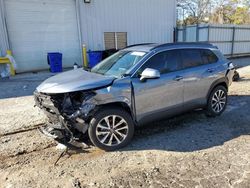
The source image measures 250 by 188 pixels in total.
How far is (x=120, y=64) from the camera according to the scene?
13.9 ft

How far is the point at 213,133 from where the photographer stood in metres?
4.33

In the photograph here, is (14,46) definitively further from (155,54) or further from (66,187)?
(66,187)

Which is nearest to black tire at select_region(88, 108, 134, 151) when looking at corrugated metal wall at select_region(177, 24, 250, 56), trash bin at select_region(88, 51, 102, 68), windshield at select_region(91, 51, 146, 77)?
windshield at select_region(91, 51, 146, 77)

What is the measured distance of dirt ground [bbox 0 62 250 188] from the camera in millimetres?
2979

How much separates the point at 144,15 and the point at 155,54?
10.9 m

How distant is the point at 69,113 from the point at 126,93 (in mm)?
947

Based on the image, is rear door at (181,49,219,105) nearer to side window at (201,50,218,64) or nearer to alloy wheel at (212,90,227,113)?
side window at (201,50,218,64)

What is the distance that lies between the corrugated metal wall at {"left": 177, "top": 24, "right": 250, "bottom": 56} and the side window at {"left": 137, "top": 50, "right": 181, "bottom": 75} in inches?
482

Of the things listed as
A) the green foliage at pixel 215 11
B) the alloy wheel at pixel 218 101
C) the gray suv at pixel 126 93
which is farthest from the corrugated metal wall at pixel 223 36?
the gray suv at pixel 126 93

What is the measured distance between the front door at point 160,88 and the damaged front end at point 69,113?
33.2 inches

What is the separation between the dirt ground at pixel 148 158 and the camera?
2.98 metres

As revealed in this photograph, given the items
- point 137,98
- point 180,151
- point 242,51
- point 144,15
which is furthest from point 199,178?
point 242,51

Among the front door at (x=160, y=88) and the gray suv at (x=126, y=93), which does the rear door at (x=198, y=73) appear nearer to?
the gray suv at (x=126, y=93)

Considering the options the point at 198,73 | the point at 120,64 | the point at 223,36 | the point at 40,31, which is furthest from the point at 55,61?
the point at 223,36
